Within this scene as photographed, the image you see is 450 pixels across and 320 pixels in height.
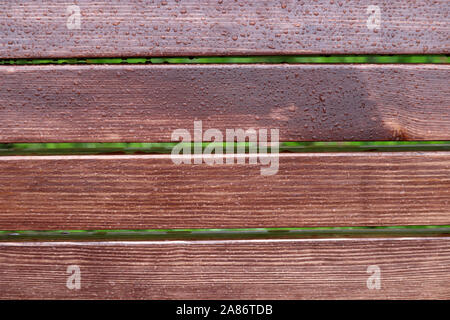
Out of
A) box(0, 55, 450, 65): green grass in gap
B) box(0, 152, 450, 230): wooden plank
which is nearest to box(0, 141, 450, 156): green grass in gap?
box(0, 152, 450, 230): wooden plank

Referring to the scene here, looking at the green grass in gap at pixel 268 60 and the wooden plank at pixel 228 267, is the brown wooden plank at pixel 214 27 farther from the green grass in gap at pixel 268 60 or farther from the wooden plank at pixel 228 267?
the wooden plank at pixel 228 267

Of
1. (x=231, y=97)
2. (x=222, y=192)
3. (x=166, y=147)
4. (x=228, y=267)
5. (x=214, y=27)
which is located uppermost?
(x=214, y=27)

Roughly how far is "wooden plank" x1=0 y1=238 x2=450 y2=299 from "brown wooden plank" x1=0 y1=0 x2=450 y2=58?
432 millimetres

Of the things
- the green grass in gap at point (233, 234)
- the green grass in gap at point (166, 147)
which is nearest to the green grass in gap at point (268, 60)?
the green grass in gap at point (166, 147)

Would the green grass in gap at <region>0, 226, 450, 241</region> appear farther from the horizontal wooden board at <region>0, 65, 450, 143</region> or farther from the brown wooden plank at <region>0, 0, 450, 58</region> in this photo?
the brown wooden plank at <region>0, 0, 450, 58</region>

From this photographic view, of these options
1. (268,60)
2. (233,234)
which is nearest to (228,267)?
(233,234)

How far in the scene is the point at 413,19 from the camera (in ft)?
1.80

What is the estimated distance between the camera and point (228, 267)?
61cm

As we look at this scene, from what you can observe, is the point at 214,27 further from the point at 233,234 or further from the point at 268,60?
the point at 233,234

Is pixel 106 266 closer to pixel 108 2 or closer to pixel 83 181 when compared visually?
pixel 83 181

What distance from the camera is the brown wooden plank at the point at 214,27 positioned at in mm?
544

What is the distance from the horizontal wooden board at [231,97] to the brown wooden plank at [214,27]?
0.04 metres

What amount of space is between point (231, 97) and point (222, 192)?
21 cm
